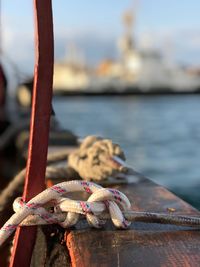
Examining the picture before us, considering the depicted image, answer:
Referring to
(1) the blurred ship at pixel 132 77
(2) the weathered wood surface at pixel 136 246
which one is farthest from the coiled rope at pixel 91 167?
(1) the blurred ship at pixel 132 77

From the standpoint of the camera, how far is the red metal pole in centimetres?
132

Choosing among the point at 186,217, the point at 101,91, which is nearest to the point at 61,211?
the point at 186,217

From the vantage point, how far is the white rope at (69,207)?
1.30 meters

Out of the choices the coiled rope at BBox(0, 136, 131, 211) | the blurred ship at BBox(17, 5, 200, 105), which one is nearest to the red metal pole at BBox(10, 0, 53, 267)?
the coiled rope at BBox(0, 136, 131, 211)

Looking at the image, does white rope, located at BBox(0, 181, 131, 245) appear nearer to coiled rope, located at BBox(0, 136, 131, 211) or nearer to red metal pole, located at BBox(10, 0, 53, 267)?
red metal pole, located at BBox(10, 0, 53, 267)

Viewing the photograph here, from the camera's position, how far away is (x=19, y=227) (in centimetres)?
133

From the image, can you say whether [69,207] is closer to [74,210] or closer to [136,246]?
[74,210]

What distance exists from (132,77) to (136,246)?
6198 centimetres

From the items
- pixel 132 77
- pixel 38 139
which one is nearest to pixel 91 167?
pixel 38 139

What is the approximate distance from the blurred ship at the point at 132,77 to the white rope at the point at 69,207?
2368 inches

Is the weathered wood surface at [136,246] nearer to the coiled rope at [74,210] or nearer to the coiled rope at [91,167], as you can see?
the coiled rope at [74,210]

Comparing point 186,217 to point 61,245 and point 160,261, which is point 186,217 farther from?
point 61,245

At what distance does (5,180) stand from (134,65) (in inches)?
2372

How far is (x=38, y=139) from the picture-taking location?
4.44 ft
